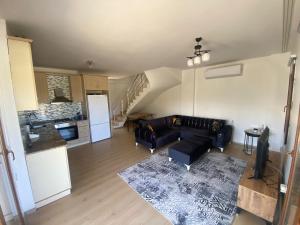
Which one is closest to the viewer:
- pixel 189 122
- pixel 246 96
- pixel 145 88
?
pixel 246 96

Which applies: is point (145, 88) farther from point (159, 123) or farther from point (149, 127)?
point (149, 127)

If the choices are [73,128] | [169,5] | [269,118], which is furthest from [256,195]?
[73,128]

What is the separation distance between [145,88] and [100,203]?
15.0 feet

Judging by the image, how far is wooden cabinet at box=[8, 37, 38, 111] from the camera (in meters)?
1.87

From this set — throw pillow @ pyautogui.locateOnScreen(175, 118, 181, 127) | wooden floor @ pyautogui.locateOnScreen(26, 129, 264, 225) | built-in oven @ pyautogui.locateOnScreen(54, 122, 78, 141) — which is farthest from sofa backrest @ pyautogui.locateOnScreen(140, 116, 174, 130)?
built-in oven @ pyautogui.locateOnScreen(54, 122, 78, 141)

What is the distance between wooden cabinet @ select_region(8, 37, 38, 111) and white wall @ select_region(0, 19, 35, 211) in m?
0.11

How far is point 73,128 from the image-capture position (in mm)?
4559

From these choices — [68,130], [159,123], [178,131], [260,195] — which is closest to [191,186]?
[260,195]

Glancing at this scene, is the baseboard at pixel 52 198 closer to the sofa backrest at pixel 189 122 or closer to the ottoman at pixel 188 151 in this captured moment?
the ottoman at pixel 188 151

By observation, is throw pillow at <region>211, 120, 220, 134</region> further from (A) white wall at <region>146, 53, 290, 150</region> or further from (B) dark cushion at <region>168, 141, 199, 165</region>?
(B) dark cushion at <region>168, 141, 199, 165</region>

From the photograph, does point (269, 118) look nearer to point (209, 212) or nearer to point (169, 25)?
point (209, 212)

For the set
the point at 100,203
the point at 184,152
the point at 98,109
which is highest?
the point at 98,109

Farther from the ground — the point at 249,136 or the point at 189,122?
the point at 189,122

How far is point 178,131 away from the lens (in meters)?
4.82
